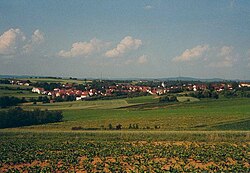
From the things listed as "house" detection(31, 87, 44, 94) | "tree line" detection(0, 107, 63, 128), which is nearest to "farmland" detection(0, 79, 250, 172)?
"tree line" detection(0, 107, 63, 128)

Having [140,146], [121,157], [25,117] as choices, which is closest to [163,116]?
[25,117]

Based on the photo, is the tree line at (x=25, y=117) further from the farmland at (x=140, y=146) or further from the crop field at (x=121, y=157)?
the crop field at (x=121, y=157)

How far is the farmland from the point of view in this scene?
22.9 meters

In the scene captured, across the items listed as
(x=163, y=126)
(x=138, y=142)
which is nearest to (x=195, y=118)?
(x=163, y=126)

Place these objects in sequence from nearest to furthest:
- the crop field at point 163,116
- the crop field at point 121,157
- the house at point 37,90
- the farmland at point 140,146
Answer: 1. the crop field at point 121,157
2. the farmland at point 140,146
3. the crop field at point 163,116
4. the house at point 37,90

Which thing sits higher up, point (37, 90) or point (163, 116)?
point (37, 90)

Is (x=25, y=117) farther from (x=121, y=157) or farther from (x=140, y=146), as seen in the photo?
(x=121, y=157)

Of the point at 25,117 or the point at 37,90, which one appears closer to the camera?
the point at 25,117

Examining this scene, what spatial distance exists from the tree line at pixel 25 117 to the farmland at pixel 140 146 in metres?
3.39

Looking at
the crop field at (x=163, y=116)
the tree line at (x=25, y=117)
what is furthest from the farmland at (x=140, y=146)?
the tree line at (x=25, y=117)

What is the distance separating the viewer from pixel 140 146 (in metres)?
30.2

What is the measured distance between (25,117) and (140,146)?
111ft

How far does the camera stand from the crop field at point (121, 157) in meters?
22.2

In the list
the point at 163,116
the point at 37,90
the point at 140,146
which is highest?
the point at 37,90
